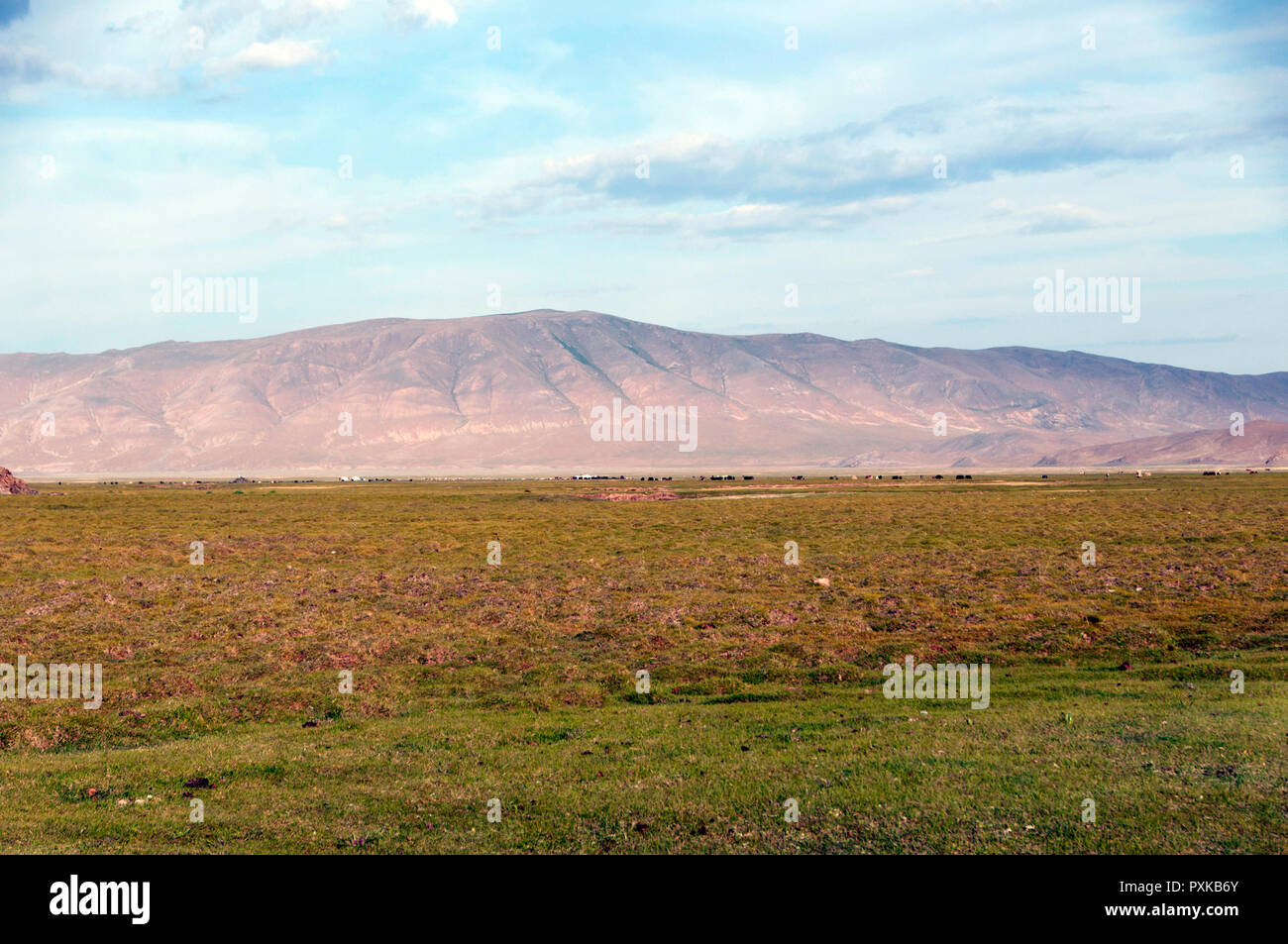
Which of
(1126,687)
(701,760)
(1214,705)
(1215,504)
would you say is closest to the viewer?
(701,760)

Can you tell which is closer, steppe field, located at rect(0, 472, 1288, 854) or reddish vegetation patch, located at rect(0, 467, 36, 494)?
steppe field, located at rect(0, 472, 1288, 854)

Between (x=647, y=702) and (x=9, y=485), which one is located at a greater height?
(x=9, y=485)

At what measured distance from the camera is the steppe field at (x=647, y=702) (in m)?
13.3

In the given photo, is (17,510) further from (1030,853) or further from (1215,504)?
(1215,504)

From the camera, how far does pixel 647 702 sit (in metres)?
22.4

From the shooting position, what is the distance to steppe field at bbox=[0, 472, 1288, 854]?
43.7 ft

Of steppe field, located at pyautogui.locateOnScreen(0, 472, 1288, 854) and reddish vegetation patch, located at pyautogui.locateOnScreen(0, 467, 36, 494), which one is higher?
reddish vegetation patch, located at pyautogui.locateOnScreen(0, 467, 36, 494)

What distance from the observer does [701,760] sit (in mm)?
16562

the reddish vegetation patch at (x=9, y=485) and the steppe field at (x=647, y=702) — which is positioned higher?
the reddish vegetation patch at (x=9, y=485)

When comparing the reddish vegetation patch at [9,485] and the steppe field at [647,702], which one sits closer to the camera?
the steppe field at [647,702]

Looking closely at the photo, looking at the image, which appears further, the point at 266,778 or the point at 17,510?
the point at 17,510
